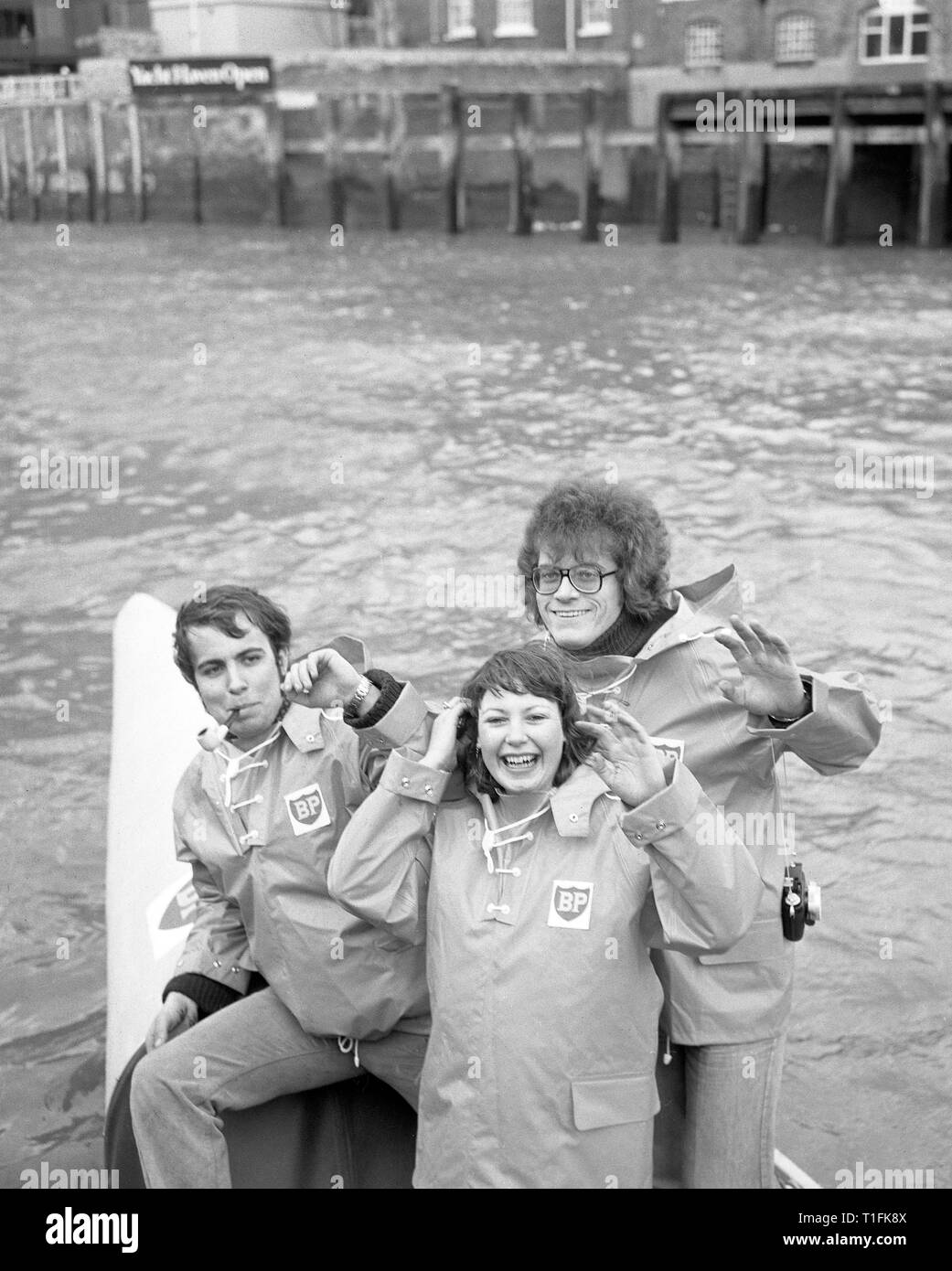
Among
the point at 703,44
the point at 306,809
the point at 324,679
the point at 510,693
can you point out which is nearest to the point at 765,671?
the point at 510,693

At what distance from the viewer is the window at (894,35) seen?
2653 centimetres

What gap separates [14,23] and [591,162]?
2614cm

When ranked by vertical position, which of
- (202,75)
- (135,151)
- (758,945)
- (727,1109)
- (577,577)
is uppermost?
(202,75)

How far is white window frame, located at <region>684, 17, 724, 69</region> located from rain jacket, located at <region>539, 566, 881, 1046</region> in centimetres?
2778

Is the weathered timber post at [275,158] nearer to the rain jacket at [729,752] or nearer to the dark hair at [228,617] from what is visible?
the dark hair at [228,617]

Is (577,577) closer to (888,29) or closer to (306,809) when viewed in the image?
(306,809)

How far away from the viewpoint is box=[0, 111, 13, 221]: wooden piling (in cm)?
3356

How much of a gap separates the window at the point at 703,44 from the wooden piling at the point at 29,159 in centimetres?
1377

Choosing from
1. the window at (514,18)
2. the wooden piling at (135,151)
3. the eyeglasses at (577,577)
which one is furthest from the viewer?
the window at (514,18)

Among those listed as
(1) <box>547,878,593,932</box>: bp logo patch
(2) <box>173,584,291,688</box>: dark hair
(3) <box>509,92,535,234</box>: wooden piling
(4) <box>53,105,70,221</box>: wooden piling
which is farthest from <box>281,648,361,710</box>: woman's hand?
(4) <box>53,105,70,221</box>: wooden piling

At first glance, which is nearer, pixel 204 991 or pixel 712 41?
pixel 204 991

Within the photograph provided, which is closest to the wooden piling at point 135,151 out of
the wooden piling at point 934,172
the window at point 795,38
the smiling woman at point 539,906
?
the window at point 795,38

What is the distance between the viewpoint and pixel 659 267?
2259 cm

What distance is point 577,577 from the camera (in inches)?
126
